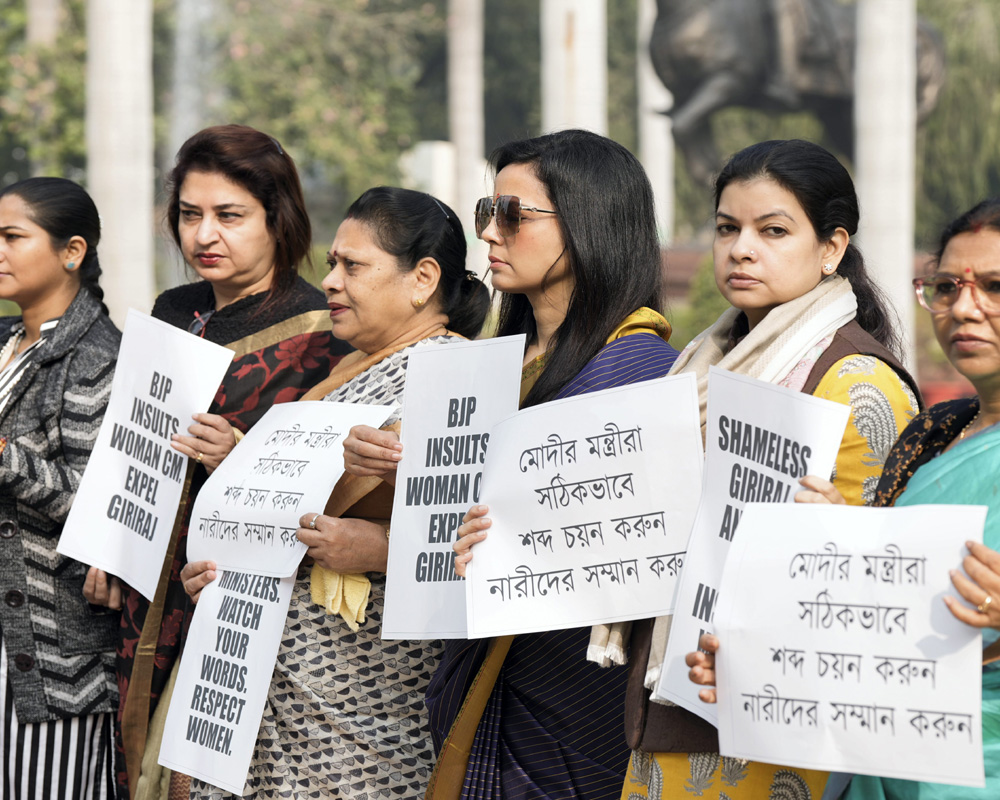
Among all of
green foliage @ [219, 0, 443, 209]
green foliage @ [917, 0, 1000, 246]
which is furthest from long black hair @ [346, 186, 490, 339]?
green foliage @ [917, 0, 1000, 246]

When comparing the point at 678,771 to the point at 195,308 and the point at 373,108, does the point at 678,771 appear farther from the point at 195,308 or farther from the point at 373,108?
the point at 373,108

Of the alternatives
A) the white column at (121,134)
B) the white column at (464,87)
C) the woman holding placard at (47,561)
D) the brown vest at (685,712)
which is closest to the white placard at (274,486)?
the woman holding placard at (47,561)

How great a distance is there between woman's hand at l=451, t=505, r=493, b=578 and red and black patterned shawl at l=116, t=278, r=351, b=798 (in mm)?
1085

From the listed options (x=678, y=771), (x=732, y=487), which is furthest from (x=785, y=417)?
(x=678, y=771)

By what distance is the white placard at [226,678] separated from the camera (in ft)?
9.52

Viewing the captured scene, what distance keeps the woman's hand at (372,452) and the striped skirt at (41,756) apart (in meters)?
1.31

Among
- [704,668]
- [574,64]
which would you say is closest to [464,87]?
[574,64]

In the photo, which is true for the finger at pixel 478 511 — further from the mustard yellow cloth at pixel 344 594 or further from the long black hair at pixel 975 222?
the long black hair at pixel 975 222

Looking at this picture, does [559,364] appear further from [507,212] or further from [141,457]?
[141,457]

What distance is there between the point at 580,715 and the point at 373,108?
60.3 feet

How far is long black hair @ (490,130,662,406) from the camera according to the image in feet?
8.74

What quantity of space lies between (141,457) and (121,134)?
692 cm

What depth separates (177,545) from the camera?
11.2 ft

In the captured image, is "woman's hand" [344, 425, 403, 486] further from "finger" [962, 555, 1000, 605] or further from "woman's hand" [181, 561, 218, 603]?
"finger" [962, 555, 1000, 605]
